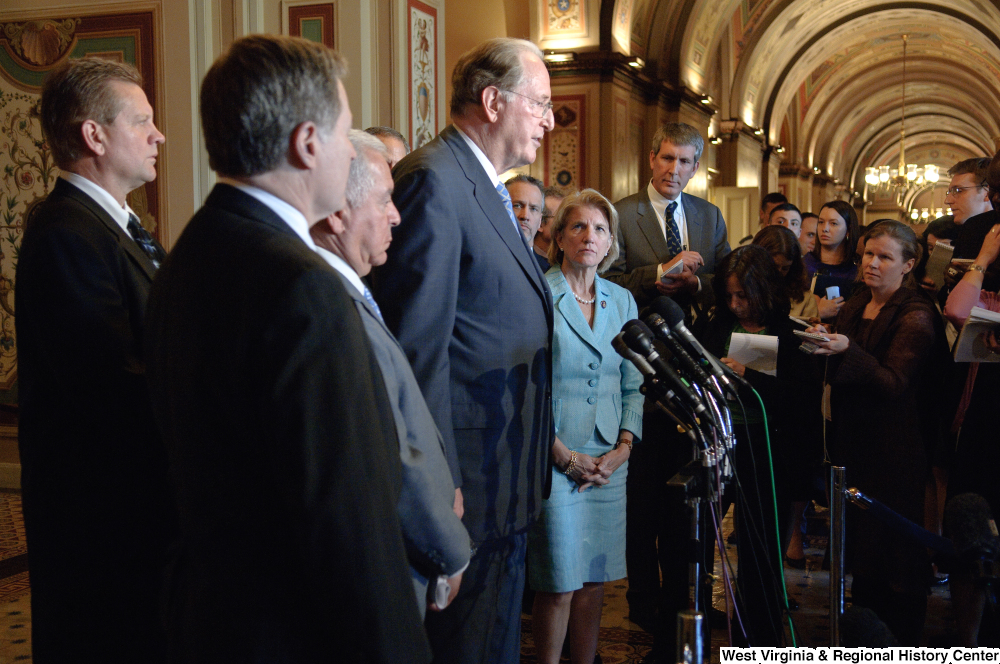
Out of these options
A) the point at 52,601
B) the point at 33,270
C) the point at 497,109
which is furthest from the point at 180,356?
the point at 497,109

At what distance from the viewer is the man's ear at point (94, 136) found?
76.2 inches

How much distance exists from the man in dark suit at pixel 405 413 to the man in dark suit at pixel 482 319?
258mm

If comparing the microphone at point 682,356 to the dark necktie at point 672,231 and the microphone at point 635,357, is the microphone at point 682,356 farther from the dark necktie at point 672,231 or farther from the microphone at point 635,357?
the dark necktie at point 672,231

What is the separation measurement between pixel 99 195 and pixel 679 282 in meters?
2.08

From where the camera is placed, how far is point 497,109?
2.10 m

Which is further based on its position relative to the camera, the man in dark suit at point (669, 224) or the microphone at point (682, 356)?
the man in dark suit at point (669, 224)

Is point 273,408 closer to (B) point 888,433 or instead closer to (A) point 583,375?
(A) point 583,375

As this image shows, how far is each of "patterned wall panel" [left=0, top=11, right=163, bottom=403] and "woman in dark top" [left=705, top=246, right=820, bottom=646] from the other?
10.6 ft

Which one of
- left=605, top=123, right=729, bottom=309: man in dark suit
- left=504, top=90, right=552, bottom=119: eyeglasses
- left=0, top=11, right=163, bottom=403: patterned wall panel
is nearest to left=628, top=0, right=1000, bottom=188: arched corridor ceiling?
left=0, top=11, right=163, bottom=403: patterned wall panel

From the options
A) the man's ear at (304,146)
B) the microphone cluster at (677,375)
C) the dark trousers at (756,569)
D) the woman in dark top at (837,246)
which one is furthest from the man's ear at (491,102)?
the woman in dark top at (837,246)

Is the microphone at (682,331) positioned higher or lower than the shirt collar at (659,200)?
lower

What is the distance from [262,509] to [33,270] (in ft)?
3.43

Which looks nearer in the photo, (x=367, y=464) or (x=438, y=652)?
(x=367, y=464)

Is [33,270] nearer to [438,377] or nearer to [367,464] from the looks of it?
[438,377]
